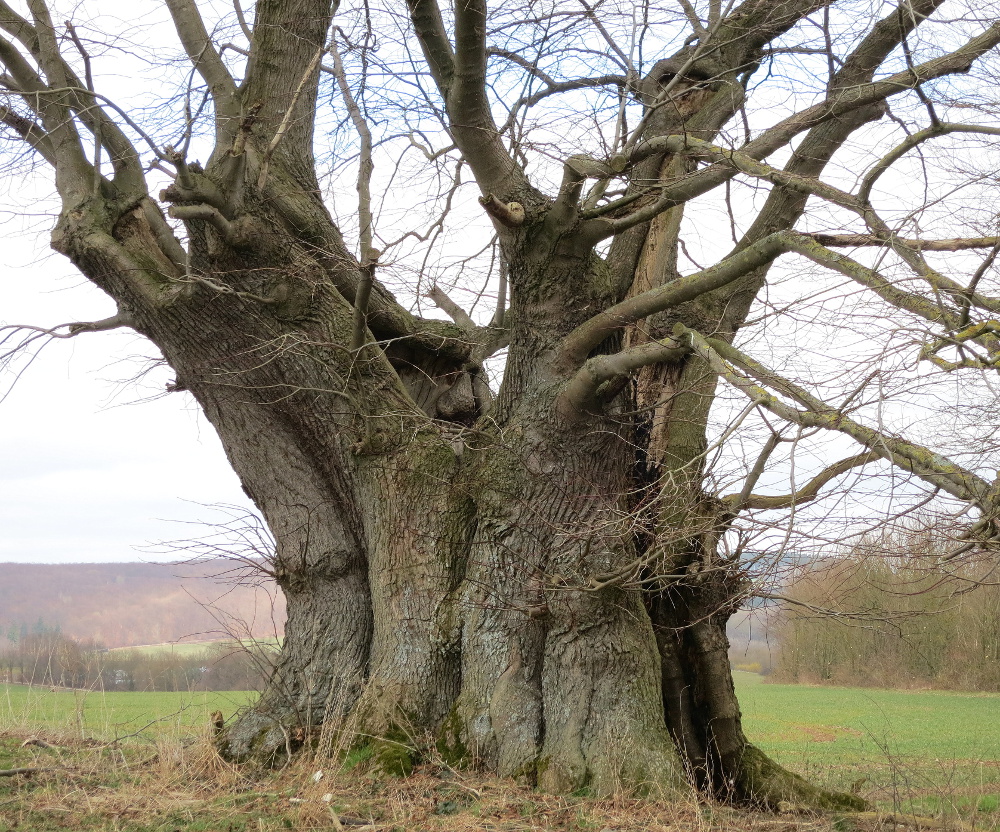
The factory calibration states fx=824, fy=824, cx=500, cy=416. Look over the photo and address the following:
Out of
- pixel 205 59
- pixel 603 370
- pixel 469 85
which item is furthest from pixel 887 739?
pixel 205 59

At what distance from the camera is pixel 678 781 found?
5.21m

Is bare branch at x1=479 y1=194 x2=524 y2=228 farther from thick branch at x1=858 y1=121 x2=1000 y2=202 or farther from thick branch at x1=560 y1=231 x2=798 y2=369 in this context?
thick branch at x1=858 y1=121 x2=1000 y2=202

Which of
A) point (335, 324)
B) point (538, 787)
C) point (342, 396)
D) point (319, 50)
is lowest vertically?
point (538, 787)

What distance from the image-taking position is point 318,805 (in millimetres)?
4660

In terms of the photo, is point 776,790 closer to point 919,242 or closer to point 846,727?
point 919,242

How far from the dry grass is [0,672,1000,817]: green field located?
0.94 metres

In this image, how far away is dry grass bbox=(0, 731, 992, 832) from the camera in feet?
14.7

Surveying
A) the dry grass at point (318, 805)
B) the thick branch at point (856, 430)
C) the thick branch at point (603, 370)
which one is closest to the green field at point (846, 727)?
the dry grass at point (318, 805)

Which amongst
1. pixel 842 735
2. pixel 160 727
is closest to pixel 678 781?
pixel 160 727

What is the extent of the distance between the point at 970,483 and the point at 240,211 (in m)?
4.84

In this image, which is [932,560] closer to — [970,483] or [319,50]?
[970,483]

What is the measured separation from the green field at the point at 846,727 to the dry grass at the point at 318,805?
943 mm

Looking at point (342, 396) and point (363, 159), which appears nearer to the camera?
point (342, 396)

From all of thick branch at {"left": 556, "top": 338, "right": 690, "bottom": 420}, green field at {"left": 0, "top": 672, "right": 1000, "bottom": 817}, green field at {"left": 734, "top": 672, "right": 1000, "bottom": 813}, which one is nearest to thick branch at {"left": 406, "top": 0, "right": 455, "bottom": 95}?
thick branch at {"left": 556, "top": 338, "right": 690, "bottom": 420}
